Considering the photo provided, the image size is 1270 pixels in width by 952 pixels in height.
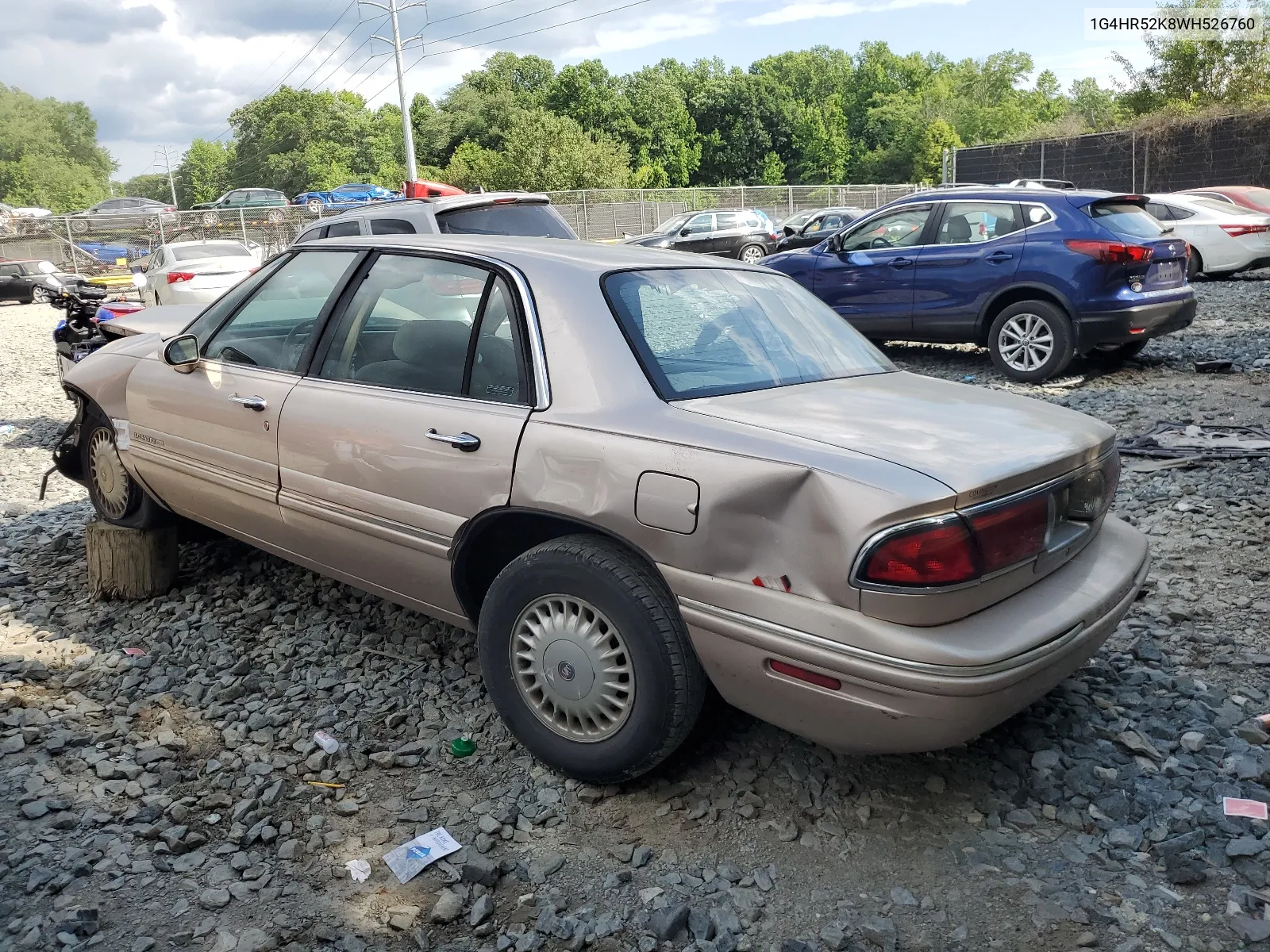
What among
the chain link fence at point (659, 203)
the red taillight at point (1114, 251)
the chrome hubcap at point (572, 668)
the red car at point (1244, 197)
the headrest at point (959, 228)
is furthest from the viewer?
the chain link fence at point (659, 203)

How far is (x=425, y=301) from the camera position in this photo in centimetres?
353

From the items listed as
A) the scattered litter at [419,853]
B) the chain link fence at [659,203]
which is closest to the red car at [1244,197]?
the scattered litter at [419,853]

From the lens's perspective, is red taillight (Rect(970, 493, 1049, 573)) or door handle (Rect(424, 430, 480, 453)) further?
door handle (Rect(424, 430, 480, 453))

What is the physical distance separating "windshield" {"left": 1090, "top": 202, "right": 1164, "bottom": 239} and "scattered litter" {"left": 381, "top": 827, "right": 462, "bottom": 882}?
26.2 ft

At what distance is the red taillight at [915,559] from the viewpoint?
233cm

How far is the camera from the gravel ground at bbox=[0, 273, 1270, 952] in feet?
8.09

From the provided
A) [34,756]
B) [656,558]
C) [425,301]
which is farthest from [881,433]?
[34,756]

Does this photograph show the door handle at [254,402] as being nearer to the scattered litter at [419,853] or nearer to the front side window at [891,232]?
the scattered litter at [419,853]

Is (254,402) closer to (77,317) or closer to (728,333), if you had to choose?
(728,333)

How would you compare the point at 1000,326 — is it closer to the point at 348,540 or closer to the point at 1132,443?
the point at 1132,443

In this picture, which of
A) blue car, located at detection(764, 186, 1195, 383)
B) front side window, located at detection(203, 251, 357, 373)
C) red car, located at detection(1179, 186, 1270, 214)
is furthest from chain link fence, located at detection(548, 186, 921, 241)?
front side window, located at detection(203, 251, 357, 373)

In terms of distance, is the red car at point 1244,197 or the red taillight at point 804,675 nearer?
the red taillight at point 804,675

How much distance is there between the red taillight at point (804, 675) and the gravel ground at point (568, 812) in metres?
0.58

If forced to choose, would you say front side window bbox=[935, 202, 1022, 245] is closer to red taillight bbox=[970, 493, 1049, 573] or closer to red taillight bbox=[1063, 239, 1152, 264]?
red taillight bbox=[1063, 239, 1152, 264]
